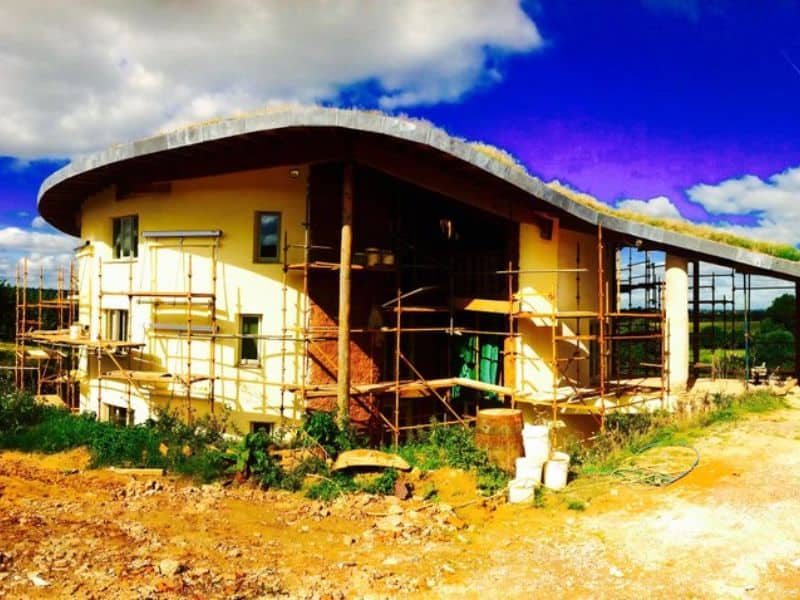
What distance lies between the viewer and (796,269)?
1636 cm

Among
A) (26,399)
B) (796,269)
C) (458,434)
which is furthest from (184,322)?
(796,269)

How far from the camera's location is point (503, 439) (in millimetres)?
12555

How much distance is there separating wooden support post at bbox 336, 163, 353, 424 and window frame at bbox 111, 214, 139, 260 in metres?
7.43

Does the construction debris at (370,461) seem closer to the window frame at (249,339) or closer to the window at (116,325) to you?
the window frame at (249,339)

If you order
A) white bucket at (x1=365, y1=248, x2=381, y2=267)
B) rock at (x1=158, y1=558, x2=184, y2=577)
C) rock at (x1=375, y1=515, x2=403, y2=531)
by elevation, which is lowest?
rock at (x1=375, y1=515, x2=403, y2=531)

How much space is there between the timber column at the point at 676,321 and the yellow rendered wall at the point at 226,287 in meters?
9.98

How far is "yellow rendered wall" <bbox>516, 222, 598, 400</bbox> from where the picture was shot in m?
15.5

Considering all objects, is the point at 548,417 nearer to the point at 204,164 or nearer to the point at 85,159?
the point at 204,164

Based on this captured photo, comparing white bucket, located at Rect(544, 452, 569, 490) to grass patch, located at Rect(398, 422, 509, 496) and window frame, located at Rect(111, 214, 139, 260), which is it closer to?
grass patch, located at Rect(398, 422, 509, 496)

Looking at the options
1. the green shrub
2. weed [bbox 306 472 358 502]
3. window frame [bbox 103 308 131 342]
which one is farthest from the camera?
window frame [bbox 103 308 131 342]

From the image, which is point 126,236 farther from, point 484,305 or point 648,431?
point 648,431

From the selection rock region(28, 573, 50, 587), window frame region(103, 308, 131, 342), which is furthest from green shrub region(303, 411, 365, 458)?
window frame region(103, 308, 131, 342)

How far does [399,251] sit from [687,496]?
937 cm

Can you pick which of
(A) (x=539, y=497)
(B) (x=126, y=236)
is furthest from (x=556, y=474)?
(B) (x=126, y=236)
